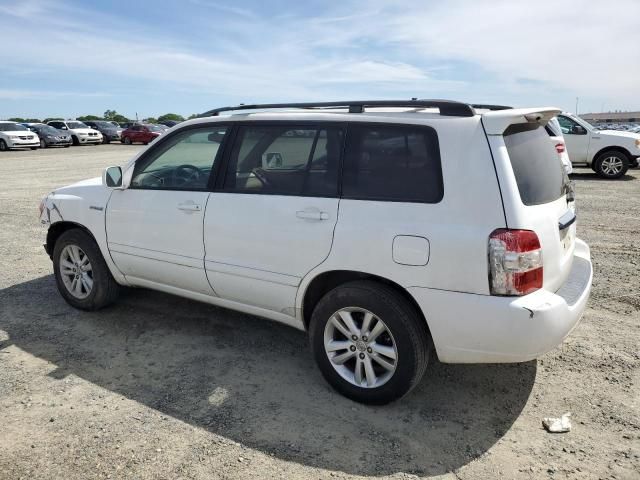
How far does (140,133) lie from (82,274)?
33680mm

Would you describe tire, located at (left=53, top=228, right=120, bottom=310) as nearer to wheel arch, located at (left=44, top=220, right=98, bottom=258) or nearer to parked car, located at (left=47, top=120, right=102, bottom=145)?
wheel arch, located at (left=44, top=220, right=98, bottom=258)

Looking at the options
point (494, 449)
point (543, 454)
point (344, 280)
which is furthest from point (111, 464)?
point (543, 454)

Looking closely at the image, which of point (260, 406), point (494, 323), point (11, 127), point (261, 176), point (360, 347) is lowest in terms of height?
point (260, 406)

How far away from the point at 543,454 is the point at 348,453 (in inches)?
41.5

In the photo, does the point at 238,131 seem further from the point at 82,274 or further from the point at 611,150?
the point at 611,150

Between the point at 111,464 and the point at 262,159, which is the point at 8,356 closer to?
the point at 111,464

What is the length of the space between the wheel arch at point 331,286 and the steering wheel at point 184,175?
1275 mm

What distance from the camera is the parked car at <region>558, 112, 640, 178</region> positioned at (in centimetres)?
1355

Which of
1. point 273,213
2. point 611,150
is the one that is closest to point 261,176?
point 273,213

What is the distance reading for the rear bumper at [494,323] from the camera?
2.75 m

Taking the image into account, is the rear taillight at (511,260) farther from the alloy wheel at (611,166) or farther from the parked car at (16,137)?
the parked car at (16,137)

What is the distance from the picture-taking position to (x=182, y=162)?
13.6 feet

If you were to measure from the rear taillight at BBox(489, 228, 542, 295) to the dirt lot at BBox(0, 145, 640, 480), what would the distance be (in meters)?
0.91

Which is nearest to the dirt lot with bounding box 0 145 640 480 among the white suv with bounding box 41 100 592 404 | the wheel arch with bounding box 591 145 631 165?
the white suv with bounding box 41 100 592 404
